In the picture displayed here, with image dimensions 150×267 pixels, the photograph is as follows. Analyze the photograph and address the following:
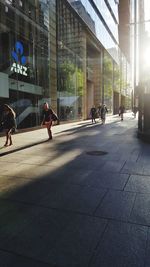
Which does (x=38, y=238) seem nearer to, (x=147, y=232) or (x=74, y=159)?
(x=147, y=232)

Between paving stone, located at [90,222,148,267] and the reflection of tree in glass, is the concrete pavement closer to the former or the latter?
paving stone, located at [90,222,148,267]

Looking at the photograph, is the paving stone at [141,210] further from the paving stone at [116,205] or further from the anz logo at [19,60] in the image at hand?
the anz logo at [19,60]

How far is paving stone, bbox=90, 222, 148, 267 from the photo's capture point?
2.96m

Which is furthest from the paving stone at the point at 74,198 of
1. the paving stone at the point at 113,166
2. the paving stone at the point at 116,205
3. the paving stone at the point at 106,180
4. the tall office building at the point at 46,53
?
the tall office building at the point at 46,53

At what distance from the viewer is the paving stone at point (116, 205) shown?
427 centimetres

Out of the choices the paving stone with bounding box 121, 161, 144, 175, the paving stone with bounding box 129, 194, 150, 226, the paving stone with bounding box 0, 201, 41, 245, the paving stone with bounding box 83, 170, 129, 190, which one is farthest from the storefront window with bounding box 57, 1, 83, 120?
the paving stone with bounding box 0, 201, 41, 245

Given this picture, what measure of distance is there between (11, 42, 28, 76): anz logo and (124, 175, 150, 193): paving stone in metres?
13.0

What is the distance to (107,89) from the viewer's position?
1939 inches

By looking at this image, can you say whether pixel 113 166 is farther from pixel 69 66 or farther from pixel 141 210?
pixel 69 66

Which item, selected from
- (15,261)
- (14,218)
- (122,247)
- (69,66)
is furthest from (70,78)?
(15,261)

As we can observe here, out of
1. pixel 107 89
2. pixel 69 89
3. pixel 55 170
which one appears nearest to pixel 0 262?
pixel 55 170

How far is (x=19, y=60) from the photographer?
17.8 metres

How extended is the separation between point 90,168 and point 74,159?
1.42m

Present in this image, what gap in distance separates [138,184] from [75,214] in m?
2.14
